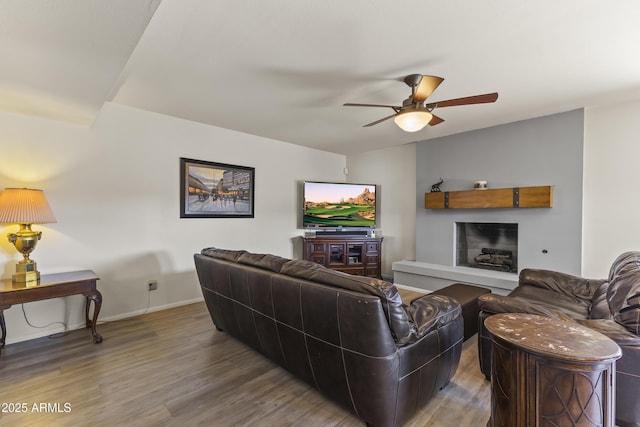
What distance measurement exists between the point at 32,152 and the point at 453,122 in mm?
4804

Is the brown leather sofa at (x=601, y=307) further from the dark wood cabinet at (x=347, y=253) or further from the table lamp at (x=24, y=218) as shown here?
the table lamp at (x=24, y=218)

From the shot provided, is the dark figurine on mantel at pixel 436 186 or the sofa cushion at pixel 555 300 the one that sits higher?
the dark figurine on mantel at pixel 436 186

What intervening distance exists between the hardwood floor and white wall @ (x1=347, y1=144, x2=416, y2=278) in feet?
8.73

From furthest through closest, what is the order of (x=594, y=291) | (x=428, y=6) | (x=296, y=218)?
1. (x=296, y=218)
2. (x=594, y=291)
3. (x=428, y=6)

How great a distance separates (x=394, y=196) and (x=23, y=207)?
4.96 m

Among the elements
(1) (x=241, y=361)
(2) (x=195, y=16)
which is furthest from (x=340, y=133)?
(1) (x=241, y=361)

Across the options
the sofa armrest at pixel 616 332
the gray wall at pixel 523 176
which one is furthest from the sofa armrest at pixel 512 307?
the gray wall at pixel 523 176

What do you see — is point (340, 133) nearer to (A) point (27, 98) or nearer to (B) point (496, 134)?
(B) point (496, 134)

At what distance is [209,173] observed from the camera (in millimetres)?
4012

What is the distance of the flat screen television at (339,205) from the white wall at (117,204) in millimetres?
1174

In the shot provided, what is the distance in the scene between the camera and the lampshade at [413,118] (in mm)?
2465

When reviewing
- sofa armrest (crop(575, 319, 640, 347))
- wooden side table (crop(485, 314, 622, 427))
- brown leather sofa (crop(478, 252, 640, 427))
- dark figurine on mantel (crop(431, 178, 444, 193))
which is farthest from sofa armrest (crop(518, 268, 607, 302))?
dark figurine on mantel (crop(431, 178, 444, 193))

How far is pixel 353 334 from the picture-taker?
1473 mm

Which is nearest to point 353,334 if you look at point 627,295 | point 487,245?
point 627,295
